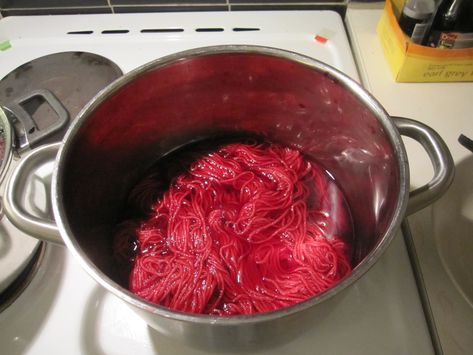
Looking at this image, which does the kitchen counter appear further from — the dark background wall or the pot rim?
the pot rim

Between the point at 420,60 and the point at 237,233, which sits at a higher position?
the point at 420,60

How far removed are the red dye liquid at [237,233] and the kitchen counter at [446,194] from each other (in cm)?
16

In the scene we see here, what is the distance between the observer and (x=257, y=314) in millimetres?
463

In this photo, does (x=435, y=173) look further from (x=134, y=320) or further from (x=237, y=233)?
(x=134, y=320)

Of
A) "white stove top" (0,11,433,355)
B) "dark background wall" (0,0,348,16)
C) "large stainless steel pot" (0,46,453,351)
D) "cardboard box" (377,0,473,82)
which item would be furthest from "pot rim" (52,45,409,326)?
"dark background wall" (0,0,348,16)

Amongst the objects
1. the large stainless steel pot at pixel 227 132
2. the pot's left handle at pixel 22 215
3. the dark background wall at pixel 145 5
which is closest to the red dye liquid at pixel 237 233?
the large stainless steel pot at pixel 227 132

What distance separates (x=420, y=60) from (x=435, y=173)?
1.46 feet

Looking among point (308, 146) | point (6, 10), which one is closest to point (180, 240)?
point (308, 146)

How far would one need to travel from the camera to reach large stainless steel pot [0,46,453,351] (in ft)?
1.69

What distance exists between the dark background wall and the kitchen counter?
13 cm

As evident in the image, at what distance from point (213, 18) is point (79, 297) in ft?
2.57

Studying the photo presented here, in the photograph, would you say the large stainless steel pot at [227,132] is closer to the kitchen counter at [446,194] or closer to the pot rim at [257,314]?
the pot rim at [257,314]

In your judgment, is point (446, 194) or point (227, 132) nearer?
point (446, 194)

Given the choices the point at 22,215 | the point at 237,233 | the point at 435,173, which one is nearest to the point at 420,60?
the point at 435,173
